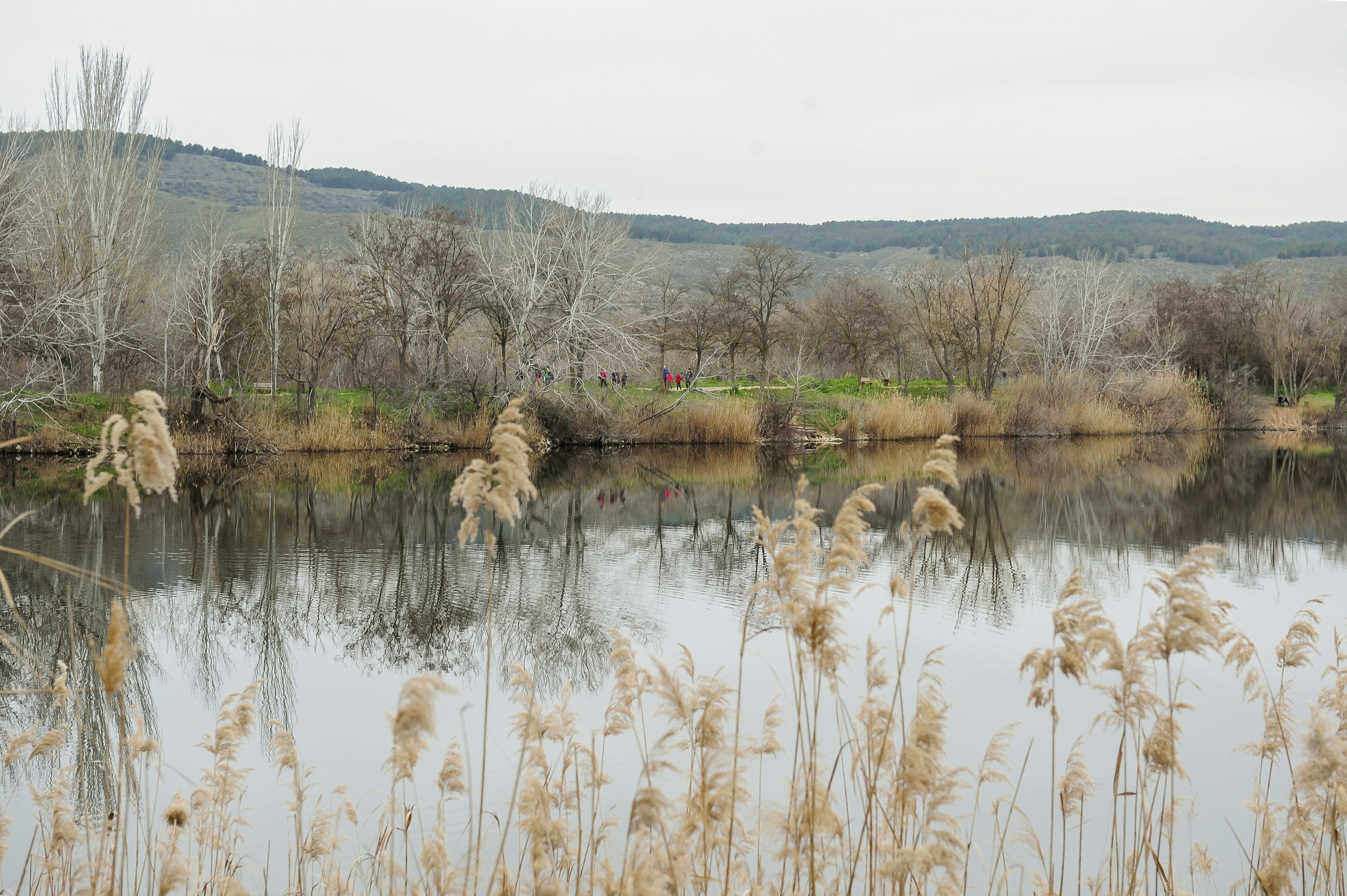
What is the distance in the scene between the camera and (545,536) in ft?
53.4

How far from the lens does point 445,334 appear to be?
31672 mm

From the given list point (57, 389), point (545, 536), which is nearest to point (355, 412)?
point (57, 389)

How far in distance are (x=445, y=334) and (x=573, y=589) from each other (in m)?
21.0

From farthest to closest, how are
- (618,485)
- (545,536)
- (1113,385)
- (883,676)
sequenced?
(1113,385)
(618,485)
(545,536)
(883,676)

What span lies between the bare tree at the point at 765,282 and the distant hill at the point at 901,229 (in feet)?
211

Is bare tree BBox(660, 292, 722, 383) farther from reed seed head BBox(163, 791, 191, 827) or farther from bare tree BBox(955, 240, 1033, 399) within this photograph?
reed seed head BBox(163, 791, 191, 827)

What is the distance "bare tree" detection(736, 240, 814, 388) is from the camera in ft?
139

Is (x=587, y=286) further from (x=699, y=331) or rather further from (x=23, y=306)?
(x=699, y=331)

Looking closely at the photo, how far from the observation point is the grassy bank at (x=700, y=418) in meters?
28.1

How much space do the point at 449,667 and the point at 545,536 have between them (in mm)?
7440

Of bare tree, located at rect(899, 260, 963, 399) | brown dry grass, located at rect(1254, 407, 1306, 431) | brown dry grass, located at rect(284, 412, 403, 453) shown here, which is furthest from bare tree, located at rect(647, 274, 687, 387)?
brown dry grass, located at rect(1254, 407, 1306, 431)

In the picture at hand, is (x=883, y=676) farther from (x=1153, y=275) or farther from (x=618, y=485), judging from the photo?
(x=1153, y=275)

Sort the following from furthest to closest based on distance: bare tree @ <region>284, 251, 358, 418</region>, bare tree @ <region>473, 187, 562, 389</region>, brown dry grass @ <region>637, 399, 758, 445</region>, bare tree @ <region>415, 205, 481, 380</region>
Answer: brown dry grass @ <region>637, 399, 758, 445</region> < bare tree @ <region>415, 205, 481, 380</region> < bare tree @ <region>284, 251, 358, 418</region> < bare tree @ <region>473, 187, 562, 389</region>

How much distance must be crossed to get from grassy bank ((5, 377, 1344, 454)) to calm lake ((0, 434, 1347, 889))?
3830mm
